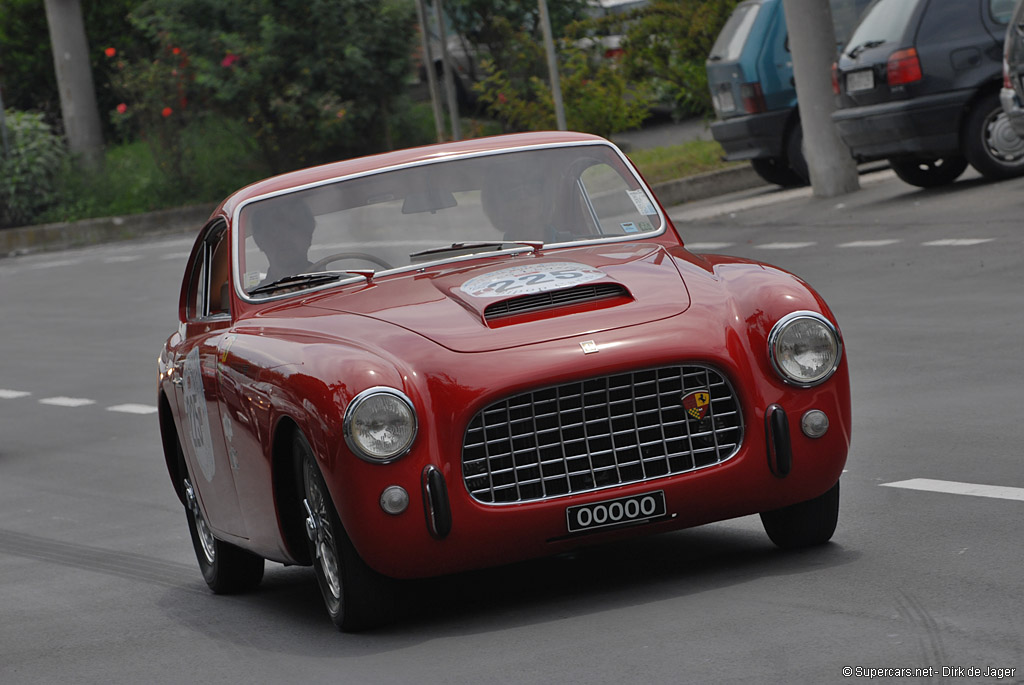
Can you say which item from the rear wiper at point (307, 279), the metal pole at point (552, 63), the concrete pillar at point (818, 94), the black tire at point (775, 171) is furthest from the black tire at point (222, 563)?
the black tire at point (775, 171)

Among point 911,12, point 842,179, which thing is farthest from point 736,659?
point 842,179

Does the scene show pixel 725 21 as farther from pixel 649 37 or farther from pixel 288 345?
pixel 288 345

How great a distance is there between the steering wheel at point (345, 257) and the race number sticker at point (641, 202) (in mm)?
989

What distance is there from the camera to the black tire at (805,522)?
6.16m

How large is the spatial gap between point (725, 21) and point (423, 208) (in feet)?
60.0

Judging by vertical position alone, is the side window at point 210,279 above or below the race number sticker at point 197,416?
above

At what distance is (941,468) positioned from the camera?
7578mm

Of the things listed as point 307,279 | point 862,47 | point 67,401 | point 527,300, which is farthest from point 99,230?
point 527,300

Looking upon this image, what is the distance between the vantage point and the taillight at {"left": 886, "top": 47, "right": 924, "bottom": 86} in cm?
1794

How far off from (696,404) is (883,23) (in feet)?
44.6

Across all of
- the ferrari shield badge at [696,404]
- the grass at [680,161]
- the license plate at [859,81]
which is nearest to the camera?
the ferrari shield badge at [696,404]

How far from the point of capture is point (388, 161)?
7.30m

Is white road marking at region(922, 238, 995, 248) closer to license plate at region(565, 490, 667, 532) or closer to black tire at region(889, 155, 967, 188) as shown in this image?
black tire at region(889, 155, 967, 188)

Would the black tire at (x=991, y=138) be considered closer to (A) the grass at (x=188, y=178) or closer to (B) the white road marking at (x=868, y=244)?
(B) the white road marking at (x=868, y=244)
